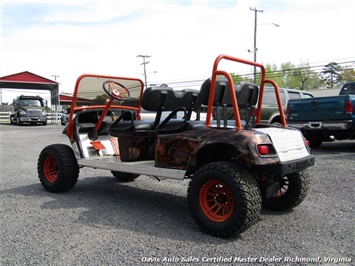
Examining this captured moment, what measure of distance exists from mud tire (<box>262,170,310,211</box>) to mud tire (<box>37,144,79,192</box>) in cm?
297

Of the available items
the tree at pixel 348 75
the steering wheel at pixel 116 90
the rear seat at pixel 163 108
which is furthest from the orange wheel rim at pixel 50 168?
the tree at pixel 348 75

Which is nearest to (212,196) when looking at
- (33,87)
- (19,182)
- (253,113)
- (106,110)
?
(253,113)

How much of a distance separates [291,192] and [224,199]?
3.81 ft

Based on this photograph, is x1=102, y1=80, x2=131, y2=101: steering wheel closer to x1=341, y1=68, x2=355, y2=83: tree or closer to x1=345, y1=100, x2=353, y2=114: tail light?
x1=345, y1=100, x2=353, y2=114: tail light

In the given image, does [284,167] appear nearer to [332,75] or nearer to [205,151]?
[205,151]

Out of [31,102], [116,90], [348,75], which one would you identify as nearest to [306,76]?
[348,75]

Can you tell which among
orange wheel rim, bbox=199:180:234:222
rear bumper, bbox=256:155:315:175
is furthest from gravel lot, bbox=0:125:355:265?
rear bumper, bbox=256:155:315:175

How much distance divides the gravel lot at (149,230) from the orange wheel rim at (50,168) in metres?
0.27

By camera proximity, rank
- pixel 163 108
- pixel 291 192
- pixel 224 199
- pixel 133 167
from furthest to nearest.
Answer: pixel 163 108, pixel 133 167, pixel 291 192, pixel 224 199

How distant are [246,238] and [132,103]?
3.38 m

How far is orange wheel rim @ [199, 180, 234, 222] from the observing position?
3.70m

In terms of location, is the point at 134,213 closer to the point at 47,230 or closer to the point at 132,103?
the point at 47,230

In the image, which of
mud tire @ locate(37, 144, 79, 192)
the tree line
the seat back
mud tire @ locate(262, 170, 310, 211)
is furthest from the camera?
the tree line

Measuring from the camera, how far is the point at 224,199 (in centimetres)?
377
